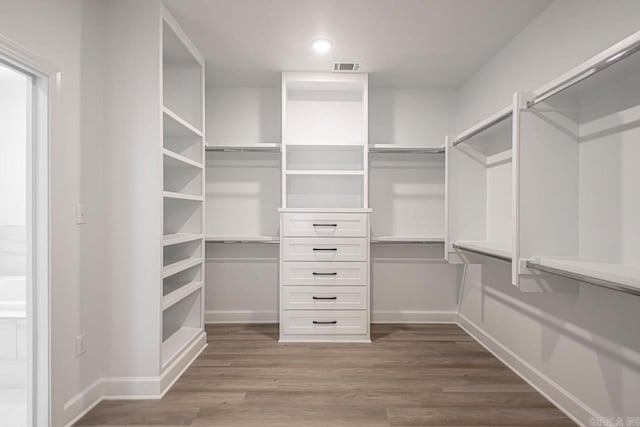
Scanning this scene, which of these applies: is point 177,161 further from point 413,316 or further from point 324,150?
point 413,316

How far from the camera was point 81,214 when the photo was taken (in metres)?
2.04

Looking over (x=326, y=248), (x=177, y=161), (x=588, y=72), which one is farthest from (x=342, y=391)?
(x=588, y=72)

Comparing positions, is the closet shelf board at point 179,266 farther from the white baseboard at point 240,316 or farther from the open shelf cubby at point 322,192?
the open shelf cubby at point 322,192

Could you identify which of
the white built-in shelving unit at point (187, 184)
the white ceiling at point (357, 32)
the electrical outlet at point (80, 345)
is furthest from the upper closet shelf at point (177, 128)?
the electrical outlet at point (80, 345)

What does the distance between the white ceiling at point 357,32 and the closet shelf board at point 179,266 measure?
1702 mm

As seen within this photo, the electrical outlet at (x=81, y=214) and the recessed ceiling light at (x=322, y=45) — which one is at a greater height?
the recessed ceiling light at (x=322, y=45)

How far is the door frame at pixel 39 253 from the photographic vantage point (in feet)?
5.93

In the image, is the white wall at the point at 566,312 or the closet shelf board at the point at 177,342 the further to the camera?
the closet shelf board at the point at 177,342

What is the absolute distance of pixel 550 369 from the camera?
2.27 metres

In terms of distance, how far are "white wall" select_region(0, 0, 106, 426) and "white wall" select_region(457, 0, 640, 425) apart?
108 inches

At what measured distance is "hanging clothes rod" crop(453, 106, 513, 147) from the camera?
2023 mm

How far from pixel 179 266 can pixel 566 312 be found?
252 cm

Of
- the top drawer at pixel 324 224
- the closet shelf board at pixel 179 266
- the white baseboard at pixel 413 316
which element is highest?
the top drawer at pixel 324 224

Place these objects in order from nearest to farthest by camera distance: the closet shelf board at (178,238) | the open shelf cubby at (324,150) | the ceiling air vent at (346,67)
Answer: the closet shelf board at (178,238) → the ceiling air vent at (346,67) → the open shelf cubby at (324,150)
